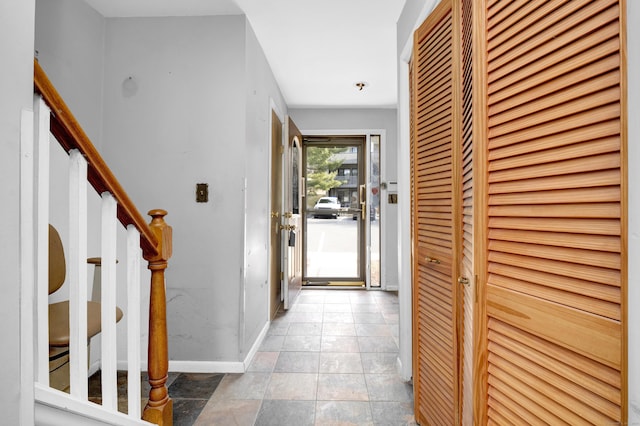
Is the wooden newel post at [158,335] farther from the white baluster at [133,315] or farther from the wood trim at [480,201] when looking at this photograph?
the wood trim at [480,201]

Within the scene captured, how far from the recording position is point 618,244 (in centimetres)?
63

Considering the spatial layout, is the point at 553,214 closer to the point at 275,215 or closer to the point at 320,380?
the point at 320,380

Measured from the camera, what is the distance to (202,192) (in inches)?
91.9

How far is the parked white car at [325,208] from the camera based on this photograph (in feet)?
15.8

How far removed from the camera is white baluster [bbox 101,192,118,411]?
1.03 meters

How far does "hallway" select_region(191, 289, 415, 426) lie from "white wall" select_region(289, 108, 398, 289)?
120 cm

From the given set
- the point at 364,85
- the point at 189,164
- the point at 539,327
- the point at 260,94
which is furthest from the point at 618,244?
the point at 364,85

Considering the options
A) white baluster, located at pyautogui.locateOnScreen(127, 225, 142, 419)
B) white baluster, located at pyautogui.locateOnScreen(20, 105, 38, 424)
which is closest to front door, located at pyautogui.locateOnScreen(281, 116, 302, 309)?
white baluster, located at pyautogui.locateOnScreen(127, 225, 142, 419)

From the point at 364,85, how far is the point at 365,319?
2.37 metres

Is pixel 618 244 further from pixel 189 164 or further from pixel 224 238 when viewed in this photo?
pixel 189 164

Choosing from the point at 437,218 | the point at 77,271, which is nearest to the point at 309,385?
the point at 437,218
